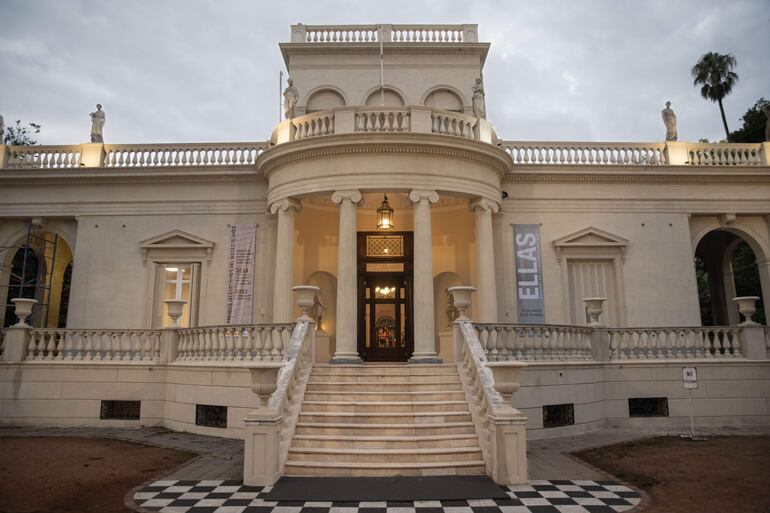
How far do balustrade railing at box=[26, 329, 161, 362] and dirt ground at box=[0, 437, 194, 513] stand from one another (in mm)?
2466

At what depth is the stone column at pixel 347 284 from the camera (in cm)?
1266

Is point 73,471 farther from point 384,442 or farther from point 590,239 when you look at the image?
point 590,239

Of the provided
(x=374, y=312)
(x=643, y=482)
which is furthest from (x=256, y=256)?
(x=643, y=482)

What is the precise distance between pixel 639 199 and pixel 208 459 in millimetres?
14003

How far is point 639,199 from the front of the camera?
54.6 ft

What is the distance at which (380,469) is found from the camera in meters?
8.00

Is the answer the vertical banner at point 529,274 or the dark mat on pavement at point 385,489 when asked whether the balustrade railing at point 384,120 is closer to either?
the vertical banner at point 529,274

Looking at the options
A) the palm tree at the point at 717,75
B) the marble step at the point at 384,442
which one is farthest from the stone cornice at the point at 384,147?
the palm tree at the point at 717,75

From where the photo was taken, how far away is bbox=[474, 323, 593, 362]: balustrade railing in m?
11.1

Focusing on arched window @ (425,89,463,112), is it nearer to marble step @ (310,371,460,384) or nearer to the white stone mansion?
the white stone mansion

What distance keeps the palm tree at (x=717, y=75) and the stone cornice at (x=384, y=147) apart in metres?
30.9

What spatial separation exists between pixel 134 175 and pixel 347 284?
8137 millimetres

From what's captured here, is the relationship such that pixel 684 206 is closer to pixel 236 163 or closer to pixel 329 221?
pixel 329 221

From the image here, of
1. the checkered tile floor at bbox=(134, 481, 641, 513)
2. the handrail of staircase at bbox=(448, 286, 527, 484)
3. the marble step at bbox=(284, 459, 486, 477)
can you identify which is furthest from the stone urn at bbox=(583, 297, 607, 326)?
the marble step at bbox=(284, 459, 486, 477)
